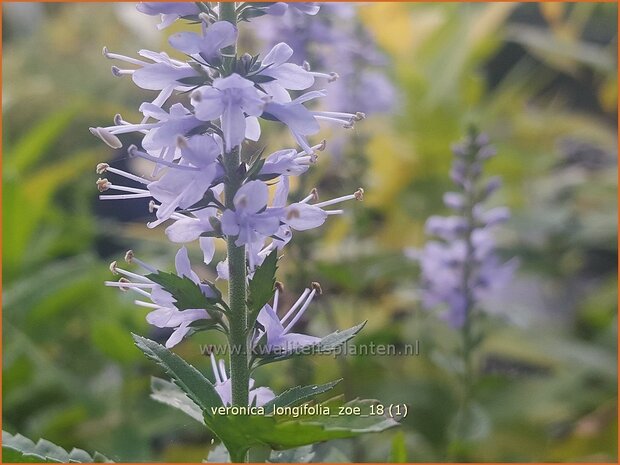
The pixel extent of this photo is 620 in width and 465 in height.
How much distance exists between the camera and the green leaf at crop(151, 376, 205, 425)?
54 cm

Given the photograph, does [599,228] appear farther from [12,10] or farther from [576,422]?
[12,10]

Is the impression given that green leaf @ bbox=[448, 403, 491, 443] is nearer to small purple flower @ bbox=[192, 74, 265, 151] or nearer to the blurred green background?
the blurred green background

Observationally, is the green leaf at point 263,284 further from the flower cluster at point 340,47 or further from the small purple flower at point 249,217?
the flower cluster at point 340,47

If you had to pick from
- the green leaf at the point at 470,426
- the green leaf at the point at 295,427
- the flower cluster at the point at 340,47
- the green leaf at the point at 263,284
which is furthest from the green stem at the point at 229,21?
the green leaf at the point at 470,426

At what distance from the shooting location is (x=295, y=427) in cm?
44

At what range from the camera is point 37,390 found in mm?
1378

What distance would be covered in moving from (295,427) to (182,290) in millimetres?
119

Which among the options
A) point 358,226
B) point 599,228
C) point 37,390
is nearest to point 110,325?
point 37,390

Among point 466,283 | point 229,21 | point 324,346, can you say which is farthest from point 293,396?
point 466,283

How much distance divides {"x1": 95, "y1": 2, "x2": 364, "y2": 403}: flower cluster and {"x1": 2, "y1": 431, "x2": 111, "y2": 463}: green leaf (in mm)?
124

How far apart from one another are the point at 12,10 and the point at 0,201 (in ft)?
5.96

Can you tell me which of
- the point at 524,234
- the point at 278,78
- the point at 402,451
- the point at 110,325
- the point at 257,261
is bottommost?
the point at 524,234

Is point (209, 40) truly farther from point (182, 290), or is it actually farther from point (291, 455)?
point (291, 455)

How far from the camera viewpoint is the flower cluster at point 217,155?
46 centimetres
